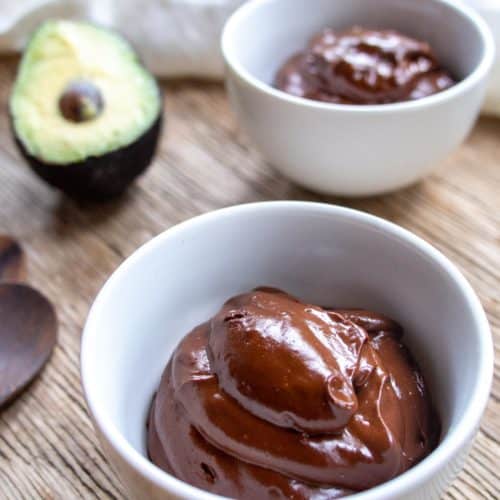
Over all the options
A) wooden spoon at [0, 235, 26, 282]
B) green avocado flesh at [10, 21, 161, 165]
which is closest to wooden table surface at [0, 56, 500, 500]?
wooden spoon at [0, 235, 26, 282]

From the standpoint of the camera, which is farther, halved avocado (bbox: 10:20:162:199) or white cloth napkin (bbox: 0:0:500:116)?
white cloth napkin (bbox: 0:0:500:116)

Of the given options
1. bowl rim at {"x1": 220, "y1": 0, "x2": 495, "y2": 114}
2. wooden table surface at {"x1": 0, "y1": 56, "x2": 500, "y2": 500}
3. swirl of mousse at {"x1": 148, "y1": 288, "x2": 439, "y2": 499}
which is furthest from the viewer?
bowl rim at {"x1": 220, "y1": 0, "x2": 495, "y2": 114}

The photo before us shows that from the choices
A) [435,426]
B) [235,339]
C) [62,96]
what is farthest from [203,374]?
[62,96]

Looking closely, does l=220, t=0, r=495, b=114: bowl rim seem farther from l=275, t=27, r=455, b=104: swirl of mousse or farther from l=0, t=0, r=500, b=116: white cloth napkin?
l=0, t=0, r=500, b=116: white cloth napkin

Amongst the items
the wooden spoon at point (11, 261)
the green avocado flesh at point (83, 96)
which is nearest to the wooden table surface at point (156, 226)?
the wooden spoon at point (11, 261)

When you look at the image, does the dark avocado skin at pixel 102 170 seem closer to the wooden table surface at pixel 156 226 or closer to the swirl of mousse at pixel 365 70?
the wooden table surface at pixel 156 226

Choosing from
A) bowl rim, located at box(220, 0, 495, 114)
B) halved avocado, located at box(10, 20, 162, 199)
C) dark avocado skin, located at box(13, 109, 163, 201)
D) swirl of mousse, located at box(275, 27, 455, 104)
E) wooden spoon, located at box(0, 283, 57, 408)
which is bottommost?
wooden spoon, located at box(0, 283, 57, 408)

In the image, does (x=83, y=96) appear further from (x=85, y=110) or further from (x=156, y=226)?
(x=156, y=226)
